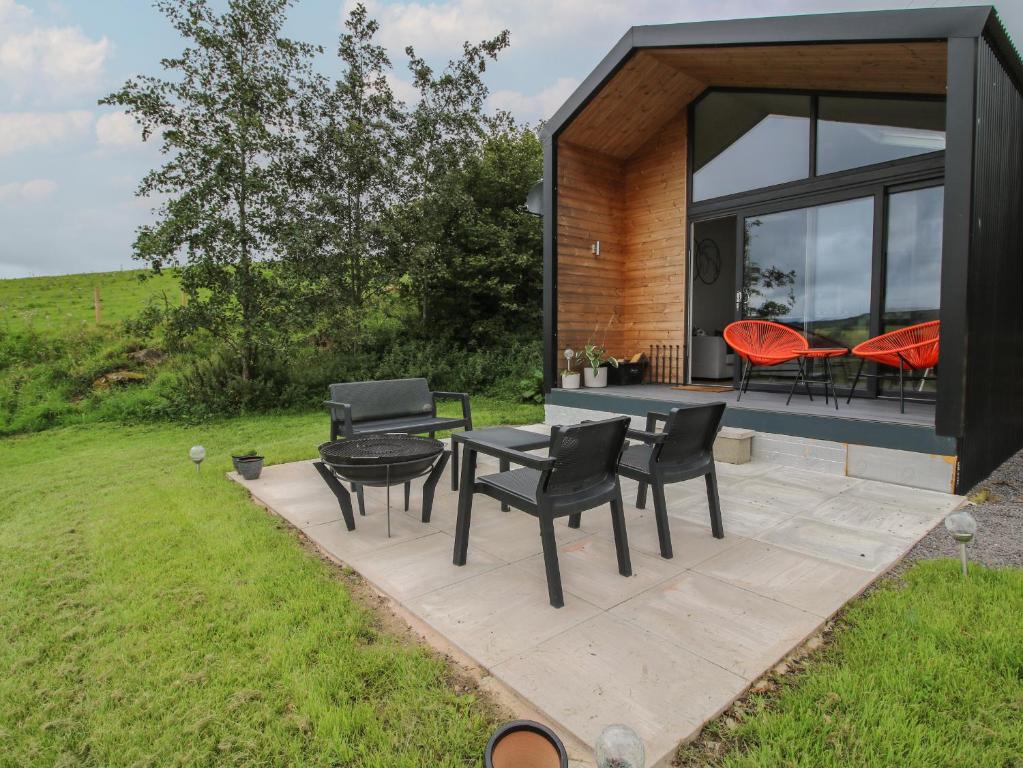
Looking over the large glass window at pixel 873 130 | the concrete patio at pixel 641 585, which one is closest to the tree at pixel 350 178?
the concrete patio at pixel 641 585

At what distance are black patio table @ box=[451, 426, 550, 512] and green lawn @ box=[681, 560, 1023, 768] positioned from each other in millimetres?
1415

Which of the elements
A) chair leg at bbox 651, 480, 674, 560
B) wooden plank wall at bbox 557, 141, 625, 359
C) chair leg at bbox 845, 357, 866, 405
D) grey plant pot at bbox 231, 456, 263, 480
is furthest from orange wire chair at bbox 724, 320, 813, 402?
grey plant pot at bbox 231, 456, 263, 480

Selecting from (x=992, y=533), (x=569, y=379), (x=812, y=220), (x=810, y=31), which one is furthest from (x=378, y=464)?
(x=812, y=220)

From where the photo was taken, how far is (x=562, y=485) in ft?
7.74

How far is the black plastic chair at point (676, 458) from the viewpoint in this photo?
271cm

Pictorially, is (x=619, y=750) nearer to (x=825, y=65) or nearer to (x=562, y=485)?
(x=562, y=485)

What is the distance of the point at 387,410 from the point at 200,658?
2666 mm

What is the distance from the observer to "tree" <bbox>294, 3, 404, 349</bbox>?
8.52 meters

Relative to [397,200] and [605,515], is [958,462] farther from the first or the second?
[397,200]

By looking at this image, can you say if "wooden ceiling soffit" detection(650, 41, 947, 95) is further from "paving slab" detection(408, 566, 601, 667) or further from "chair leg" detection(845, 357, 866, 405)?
"paving slab" detection(408, 566, 601, 667)

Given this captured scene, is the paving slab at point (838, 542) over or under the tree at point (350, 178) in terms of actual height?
under

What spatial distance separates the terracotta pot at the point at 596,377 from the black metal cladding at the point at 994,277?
3.48 meters

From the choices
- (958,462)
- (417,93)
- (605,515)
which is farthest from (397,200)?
(958,462)

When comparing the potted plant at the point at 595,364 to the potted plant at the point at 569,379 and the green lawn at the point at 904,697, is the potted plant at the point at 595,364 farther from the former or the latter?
the green lawn at the point at 904,697
